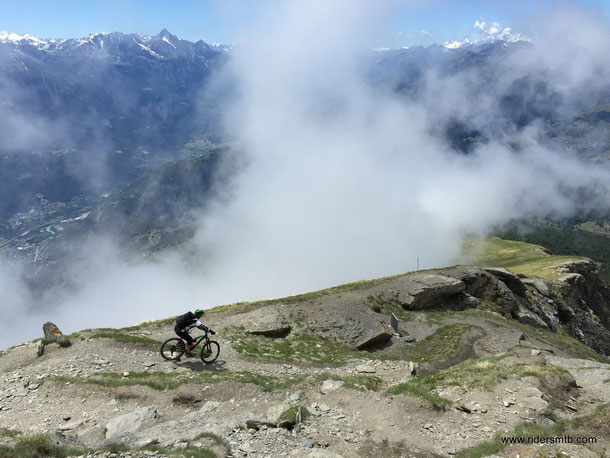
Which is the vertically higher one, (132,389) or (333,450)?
(132,389)

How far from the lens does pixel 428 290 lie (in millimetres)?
55688

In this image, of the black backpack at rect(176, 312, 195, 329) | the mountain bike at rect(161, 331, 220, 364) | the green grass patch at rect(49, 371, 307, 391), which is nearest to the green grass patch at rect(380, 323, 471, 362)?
the green grass patch at rect(49, 371, 307, 391)

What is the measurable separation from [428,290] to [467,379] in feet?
119

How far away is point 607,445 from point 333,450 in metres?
10.8

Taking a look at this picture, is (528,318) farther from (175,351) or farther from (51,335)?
(51,335)

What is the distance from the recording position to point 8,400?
20234 millimetres

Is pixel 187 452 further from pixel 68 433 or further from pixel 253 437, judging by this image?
pixel 68 433

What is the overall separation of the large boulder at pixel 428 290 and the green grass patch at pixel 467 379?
29799 mm

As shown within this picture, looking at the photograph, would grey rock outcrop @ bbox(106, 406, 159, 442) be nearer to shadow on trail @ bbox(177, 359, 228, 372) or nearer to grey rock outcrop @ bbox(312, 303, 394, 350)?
shadow on trail @ bbox(177, 359, 228, 372)

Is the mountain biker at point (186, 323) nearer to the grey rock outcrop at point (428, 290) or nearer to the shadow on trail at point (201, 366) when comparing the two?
the shadow on trail at point (201, 366)

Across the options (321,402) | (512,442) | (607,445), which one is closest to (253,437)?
(321,402)

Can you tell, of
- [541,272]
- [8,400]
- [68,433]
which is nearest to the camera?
[68,433]

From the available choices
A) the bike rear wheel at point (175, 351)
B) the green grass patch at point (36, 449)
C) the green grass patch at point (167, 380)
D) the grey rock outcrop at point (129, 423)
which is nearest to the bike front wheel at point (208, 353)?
the bike rear wheel at point (175, 351)

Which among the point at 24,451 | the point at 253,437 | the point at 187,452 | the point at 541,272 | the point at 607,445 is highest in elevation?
the point at 24,451
